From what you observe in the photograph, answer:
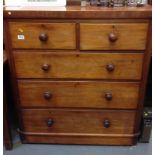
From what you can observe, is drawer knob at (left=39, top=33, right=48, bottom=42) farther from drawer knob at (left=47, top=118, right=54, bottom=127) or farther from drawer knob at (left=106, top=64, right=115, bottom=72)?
drawer knob at (left=47, top=118, right=54, bottom=127)

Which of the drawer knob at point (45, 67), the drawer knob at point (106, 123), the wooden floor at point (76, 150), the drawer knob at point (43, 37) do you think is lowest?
the wooden floor at point (76, 150)

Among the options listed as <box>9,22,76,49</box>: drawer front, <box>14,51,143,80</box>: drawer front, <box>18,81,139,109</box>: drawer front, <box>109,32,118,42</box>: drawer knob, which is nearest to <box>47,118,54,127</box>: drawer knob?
<box>18,81,139,109</box>: drawer front

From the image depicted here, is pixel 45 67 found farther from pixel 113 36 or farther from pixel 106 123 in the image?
pixel 106 123

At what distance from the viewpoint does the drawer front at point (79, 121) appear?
1596 mm

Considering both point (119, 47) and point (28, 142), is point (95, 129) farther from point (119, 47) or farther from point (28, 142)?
point (119, 47)

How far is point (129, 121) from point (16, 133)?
0.91 m

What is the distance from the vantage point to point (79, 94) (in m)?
1.53

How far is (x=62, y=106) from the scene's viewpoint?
158cm

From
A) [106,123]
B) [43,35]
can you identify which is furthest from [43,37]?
[106,123]

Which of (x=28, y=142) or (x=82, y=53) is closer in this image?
(x=82, y=53)

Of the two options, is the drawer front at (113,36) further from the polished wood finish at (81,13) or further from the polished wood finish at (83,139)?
the polished wood finish at (83,139)

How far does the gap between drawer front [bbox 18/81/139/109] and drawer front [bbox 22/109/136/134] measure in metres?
0.07

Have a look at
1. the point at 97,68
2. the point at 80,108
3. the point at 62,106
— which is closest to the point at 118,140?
the point at 80,108

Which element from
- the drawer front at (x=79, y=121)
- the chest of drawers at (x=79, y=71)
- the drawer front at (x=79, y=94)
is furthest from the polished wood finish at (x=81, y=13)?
the drawer front at (x=79, y=121)
